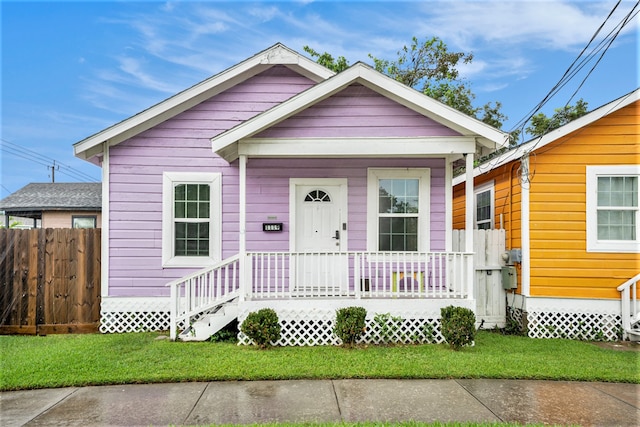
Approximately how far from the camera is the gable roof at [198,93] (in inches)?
301

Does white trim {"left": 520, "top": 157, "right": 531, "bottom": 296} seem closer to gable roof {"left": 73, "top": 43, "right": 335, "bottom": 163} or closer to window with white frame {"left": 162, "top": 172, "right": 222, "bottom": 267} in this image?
gable roof {"left": 73, "top": 43, "right": 335, "bottom": 163}

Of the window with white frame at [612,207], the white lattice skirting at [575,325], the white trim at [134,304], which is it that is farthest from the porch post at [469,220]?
the white trim at [134,304]

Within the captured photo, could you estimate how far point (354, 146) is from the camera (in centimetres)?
657

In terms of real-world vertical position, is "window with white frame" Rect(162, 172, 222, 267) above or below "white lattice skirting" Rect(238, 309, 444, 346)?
above

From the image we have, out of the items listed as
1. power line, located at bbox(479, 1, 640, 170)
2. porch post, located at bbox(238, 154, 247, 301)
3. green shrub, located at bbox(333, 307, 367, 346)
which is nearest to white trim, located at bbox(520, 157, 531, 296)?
power line, located at bbox(479, 1, 640, 170)

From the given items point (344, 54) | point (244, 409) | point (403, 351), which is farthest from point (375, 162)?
point (344, 54)

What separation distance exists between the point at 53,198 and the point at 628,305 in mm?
18583

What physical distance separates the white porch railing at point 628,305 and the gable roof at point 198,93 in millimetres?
6740

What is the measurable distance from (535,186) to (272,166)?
16.8 feet

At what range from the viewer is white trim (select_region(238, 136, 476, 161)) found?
258 inches

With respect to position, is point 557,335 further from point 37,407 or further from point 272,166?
point 37,407

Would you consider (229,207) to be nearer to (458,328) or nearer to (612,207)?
(458,328)

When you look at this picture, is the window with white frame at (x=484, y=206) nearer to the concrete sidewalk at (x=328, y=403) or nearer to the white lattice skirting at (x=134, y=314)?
the concrete sidewalk at (x=328, y=403)

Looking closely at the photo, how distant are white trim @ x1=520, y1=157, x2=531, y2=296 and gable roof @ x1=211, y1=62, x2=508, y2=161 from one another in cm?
149
